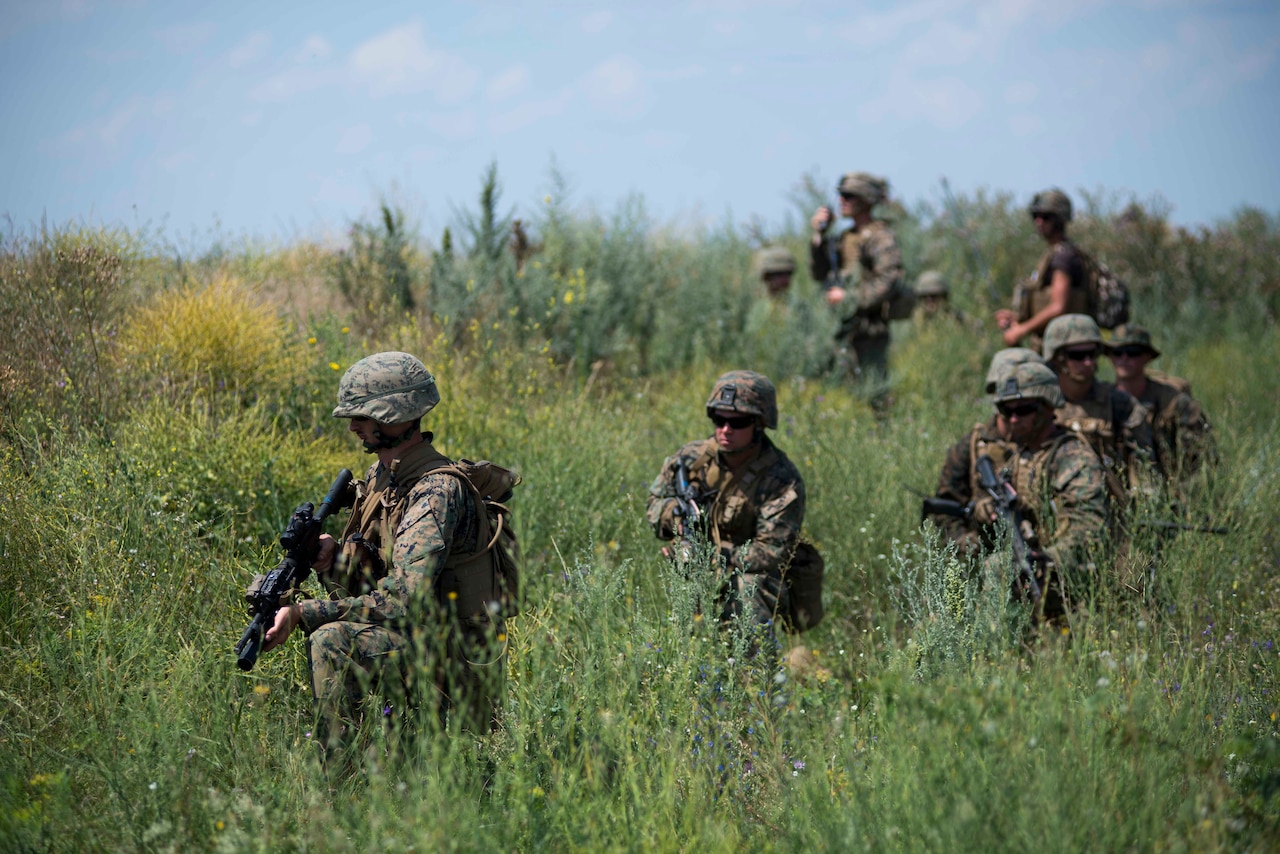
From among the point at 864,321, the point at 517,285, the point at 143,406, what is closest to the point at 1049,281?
the point at 864,321

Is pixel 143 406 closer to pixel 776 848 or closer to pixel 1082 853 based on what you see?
pixel 776 848

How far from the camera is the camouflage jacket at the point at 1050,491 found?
4.81 m

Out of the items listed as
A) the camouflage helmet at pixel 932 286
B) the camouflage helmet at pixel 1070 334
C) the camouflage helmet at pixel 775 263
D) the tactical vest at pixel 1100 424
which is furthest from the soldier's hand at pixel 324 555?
the camouflage helmet at pixel 932 286

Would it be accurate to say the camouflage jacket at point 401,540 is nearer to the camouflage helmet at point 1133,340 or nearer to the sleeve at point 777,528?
the sleeve at point 777,528

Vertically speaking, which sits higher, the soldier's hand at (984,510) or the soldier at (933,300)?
the soldier at (933,300)

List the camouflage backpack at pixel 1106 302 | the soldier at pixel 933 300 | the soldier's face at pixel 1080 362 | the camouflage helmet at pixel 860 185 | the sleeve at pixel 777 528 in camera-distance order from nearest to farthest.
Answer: the sleeve at pixel 777 528, the soldier's face at pixel 1080 362, the camouflage backpack at pixel 1106 302, the camouflage helmet at pixel 860 185, the soldier at pixel 933 300

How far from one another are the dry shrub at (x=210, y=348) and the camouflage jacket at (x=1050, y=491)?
3816 millimetres

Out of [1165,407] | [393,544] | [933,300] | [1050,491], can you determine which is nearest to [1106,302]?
[1165,407]

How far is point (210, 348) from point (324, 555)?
106 inches

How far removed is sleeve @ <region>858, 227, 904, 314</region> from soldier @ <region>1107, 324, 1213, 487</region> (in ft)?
6.28

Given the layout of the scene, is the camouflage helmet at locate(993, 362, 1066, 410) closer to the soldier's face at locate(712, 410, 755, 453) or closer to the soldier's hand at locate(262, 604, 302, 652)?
the soldier's face at locate(712, 410, 755, 453)

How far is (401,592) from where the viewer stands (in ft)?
10.8

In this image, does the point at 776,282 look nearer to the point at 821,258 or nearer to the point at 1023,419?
the point at 821,258

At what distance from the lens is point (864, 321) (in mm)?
8469
